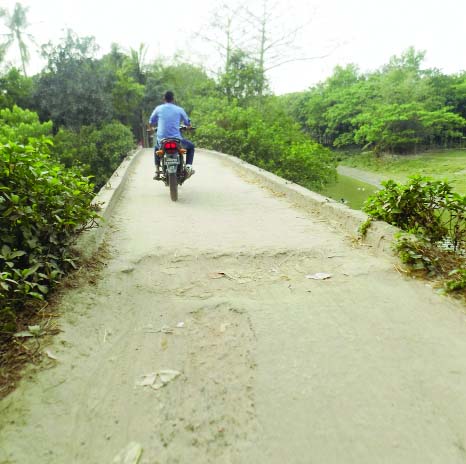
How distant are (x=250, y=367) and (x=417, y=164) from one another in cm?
3058

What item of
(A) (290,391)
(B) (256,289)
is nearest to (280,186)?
(B) (256,289)

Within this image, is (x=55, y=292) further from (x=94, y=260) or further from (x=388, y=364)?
(x=388, y=364)

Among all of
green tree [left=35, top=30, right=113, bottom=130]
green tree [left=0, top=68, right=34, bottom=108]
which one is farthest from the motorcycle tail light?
green tree [left=0, top=68, right=34, bottom=108]

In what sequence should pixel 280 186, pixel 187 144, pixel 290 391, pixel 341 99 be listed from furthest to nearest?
pixel 341 99
pixel 280 186
pixel 187 144
pixel 290 391

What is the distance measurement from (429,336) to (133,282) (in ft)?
7.40

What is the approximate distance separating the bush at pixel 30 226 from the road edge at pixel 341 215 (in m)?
2.89

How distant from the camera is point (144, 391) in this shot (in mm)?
1938

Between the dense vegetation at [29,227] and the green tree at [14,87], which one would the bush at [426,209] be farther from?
the green tree at [14,87]

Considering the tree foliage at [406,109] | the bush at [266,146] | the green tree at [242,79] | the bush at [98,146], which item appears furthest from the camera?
the tree foliage at [406,109]

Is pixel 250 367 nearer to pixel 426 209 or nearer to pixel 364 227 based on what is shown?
pixel 364 227

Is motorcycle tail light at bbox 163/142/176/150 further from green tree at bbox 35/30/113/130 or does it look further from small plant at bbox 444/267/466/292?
green tree at bbox 35/30/113/130

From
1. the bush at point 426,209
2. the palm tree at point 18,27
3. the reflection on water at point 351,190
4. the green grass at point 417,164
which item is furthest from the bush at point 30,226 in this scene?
the palm tree at point 18,27

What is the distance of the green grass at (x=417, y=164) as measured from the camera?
83.1 feet

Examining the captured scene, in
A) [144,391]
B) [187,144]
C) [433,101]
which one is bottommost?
[144,391]
